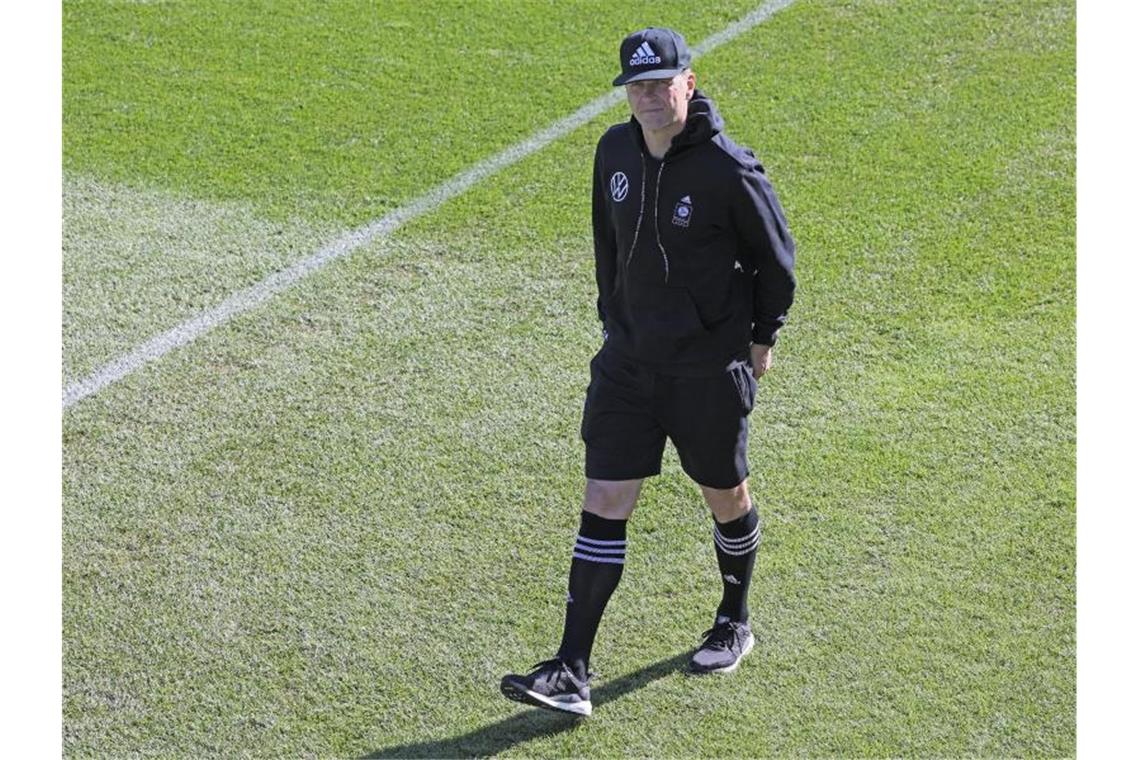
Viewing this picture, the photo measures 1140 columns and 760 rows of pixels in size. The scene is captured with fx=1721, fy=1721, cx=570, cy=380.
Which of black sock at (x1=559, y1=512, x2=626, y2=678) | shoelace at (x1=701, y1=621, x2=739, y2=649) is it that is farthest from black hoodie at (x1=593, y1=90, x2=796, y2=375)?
shoelace at (x1=701, y1=621, x2=739, y2=649)

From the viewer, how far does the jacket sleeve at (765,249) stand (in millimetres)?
5289

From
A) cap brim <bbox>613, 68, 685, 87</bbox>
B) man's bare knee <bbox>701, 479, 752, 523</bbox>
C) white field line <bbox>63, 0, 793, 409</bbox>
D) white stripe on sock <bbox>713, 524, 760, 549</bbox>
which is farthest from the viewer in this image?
white field line <bbox>63, 0, 793, 409</bbox>

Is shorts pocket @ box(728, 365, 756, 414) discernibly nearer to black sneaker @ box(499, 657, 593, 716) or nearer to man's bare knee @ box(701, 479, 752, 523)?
man's bare knee @ box(701, 479, 752, 523)

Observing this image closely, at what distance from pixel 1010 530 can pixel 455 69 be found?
210 inches

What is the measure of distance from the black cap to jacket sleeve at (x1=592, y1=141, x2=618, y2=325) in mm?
458

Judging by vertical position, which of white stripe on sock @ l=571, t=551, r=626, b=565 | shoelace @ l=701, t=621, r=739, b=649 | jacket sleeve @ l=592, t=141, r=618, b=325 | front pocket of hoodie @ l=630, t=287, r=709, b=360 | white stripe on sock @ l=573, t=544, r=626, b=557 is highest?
jacket sleeve @ l=592, t=141, r=618, b=325

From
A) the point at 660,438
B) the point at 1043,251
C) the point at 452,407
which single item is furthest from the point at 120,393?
the point at 1043,251

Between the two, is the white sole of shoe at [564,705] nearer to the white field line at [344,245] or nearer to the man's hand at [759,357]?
the man's hand at [759,357]

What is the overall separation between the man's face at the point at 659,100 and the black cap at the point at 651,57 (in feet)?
0.09

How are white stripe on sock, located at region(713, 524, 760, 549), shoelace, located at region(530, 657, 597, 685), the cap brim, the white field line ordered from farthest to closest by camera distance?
1. the white field line
2. white stripe on sock, located at region(713, 524, 760, 549)
3. shoelace, located at region(530, 657, 597, 685)
4. the cap brim

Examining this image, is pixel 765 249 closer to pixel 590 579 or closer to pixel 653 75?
pixel 653 75

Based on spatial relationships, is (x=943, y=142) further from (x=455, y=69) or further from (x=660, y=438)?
(x=660, y=438)

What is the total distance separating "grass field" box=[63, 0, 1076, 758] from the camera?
18.7ft

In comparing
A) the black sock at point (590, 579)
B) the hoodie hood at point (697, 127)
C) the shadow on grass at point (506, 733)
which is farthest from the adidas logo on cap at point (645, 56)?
the shadow on grass at point (506, 733)
